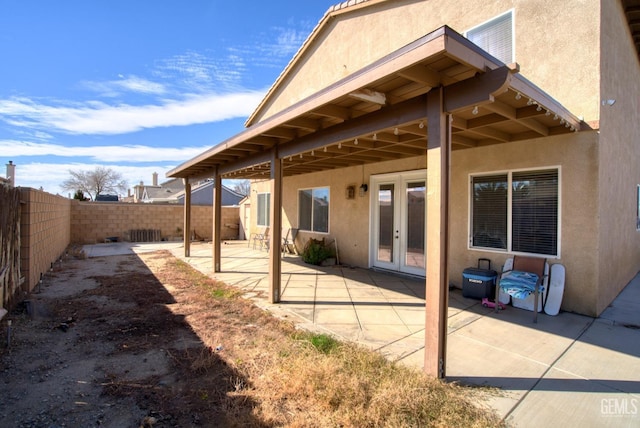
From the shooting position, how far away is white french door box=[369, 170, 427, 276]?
6.79 metres

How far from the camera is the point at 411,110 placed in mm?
3053

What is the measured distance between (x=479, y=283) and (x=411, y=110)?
338cm

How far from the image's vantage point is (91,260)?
9445mm

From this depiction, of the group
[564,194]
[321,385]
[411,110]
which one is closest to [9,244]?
[321,385]

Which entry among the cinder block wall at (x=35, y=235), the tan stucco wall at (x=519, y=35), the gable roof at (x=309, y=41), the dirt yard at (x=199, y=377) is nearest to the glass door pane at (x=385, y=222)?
the tan stucco wall at (x=519, y=35)

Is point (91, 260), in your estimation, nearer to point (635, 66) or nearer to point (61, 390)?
point (61, 390)

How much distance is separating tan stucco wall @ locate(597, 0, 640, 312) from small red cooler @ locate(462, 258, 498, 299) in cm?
132

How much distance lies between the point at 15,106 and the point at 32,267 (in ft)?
69.6

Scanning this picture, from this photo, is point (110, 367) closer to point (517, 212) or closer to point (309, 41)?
point (517, 212)

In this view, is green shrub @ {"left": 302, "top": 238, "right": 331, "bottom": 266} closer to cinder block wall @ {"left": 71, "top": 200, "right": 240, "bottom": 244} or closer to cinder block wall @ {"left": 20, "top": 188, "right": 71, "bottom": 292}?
cinder block wall @ {"left": 20, "top": 188, "right": 71, "bottom": 292}

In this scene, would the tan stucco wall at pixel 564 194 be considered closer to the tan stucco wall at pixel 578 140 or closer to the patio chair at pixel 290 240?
the tan stucco wall at pixel 578 140

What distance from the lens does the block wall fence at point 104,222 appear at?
24.6 feet

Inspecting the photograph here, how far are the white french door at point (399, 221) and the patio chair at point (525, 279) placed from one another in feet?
6.65

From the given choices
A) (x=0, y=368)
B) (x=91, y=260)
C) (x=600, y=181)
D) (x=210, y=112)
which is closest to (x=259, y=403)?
(x=0, y=368)
